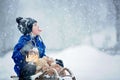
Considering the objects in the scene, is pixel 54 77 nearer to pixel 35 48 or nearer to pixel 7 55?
pixel 35 48

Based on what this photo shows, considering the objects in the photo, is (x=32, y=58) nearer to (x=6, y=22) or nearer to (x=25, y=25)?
(x=25, y=25)

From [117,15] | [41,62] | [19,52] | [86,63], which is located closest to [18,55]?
[19,52]

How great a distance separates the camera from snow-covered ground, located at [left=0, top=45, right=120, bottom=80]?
309 centimetres

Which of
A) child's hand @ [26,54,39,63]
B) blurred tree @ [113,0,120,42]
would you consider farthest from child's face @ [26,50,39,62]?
blurred tree @ [113,0,120,42]

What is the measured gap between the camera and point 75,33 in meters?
3.16

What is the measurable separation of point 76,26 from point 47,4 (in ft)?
1.15

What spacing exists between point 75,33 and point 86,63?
0.29 metres

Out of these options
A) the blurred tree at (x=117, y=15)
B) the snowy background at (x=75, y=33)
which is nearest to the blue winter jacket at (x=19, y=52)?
the snowy background at (x=75, y=33)

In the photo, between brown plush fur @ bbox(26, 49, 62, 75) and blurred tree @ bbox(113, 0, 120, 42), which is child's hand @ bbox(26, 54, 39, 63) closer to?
brown plush fur @ bbox(26, 49, 62, 75)

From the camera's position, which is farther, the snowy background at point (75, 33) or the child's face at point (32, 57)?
the snowy background at point (75, 33)

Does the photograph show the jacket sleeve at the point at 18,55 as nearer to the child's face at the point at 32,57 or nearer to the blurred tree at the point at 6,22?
the child's face at the point at 32,57

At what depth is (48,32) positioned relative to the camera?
10.4ft

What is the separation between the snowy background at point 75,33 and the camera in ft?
10.2

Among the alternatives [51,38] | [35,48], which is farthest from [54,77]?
[51,38]
